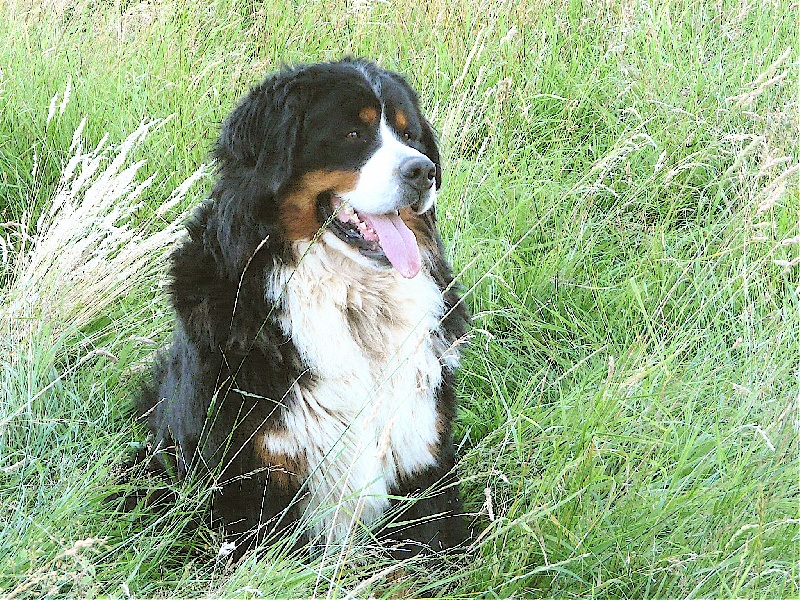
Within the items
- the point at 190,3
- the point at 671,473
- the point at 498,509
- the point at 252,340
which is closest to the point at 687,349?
the point at 671,473

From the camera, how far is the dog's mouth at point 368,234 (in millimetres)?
2271

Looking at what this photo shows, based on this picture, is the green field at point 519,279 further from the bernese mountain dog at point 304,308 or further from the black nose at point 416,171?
the black nose at point 416,171

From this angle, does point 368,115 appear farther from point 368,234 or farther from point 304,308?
point 304,308

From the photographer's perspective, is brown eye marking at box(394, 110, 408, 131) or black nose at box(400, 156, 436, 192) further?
brown eye marking at box(394, 110, 408, 131)

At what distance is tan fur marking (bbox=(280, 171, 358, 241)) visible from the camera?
226cm

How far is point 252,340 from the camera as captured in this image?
7.46 feet

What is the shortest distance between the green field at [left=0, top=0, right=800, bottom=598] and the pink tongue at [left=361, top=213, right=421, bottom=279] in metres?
0.47

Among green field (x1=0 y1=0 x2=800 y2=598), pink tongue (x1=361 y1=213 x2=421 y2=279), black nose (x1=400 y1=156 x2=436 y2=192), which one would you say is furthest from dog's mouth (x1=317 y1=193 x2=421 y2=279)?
green field (x1=0 y1=0 x2=800 y2=598)

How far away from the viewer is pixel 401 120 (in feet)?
7.86

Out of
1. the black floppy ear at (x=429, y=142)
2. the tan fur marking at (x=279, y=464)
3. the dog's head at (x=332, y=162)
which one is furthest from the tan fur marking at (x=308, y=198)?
the tan fur marking at (x=279, y=464)

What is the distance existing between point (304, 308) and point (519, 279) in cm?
113

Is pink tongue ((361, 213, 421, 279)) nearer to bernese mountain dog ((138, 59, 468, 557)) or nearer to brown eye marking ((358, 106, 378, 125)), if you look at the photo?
bernese mountain dog ((138, 59, 468, 557))

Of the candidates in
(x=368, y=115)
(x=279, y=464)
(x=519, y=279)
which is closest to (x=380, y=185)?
(x=368, y=115)

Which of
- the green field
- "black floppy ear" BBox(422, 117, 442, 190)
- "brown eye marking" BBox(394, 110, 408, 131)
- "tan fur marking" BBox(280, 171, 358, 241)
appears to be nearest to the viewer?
the green field
